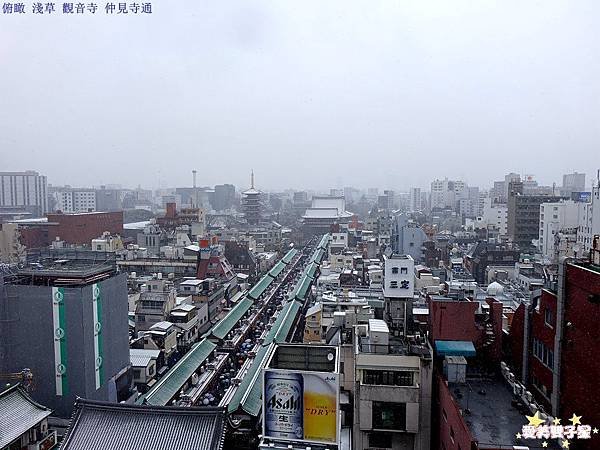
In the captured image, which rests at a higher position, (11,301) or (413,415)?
(11,301)

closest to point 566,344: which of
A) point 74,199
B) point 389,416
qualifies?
point 389,416

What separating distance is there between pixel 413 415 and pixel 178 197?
53853 mm

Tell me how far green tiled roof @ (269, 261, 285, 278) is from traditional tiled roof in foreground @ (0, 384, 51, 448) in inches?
572

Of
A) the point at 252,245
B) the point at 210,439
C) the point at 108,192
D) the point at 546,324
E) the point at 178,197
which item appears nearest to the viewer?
the point at 210,439

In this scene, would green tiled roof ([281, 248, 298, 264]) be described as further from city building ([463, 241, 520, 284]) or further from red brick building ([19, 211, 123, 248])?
city building ([463, 241, 520, 284])

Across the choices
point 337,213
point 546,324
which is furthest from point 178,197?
point 546,324

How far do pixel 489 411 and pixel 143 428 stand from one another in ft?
11.4

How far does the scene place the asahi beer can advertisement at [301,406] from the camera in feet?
15.0

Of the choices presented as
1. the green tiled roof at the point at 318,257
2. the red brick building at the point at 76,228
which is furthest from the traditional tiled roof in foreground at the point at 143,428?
the red brick building at the point at 76,228

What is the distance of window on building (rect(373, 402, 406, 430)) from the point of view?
5941mm

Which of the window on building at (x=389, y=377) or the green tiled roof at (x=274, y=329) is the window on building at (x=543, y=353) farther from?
the green tiled roof at (x=274, y=329)

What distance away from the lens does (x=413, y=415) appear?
5.91m

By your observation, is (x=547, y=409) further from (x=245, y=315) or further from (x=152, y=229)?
(x=152, y=229)

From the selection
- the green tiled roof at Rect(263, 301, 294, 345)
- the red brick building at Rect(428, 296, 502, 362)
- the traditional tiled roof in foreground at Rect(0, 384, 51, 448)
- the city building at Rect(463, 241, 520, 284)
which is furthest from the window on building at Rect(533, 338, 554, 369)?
the city building at Rect(463, 241, 520, 284)
